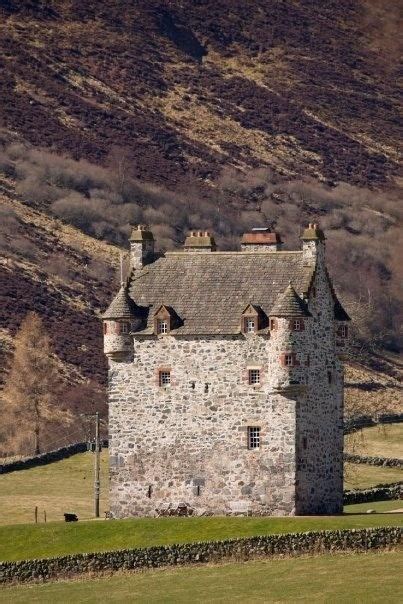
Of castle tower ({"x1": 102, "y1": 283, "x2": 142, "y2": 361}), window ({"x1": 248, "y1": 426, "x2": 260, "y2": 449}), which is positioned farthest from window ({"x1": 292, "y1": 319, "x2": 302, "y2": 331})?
castle tower ({"x1": 102, "y1": 283, "x2": 142, "y2": 361})

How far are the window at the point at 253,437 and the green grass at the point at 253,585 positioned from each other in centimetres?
691

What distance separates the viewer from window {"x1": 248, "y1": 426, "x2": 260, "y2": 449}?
79.6 metres

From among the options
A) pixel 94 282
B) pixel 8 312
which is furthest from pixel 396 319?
pixel 8 312

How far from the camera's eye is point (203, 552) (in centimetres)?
7450

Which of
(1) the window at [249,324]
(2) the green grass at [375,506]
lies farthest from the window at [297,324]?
(2) the green grass at [375,506]

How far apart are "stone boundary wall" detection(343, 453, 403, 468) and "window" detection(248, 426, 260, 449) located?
83.9ft

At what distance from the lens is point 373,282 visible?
182 meters

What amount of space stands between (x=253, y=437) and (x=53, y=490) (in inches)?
752

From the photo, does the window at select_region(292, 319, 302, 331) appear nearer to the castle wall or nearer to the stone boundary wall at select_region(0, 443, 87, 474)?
the castle wall

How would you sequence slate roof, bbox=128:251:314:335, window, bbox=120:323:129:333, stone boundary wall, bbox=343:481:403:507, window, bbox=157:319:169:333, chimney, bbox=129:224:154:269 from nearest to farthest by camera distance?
slate roof, bbox=128:251:314:335
window, bbox=157:319:169:333
window, bbox=120:323:129:333
chimney, bbox=129:224:154:269
stone boundary wall, bbox=343:481:403:507

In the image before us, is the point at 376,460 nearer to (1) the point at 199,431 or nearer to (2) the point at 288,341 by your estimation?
(1) the point at 199,431

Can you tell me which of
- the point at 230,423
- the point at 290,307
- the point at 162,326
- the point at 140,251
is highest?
the point at 140,251

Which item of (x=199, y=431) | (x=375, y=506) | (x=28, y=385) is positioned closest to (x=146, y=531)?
(x=199, y=431)

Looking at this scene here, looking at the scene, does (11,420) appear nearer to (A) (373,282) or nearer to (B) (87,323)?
(B) (87,323)
